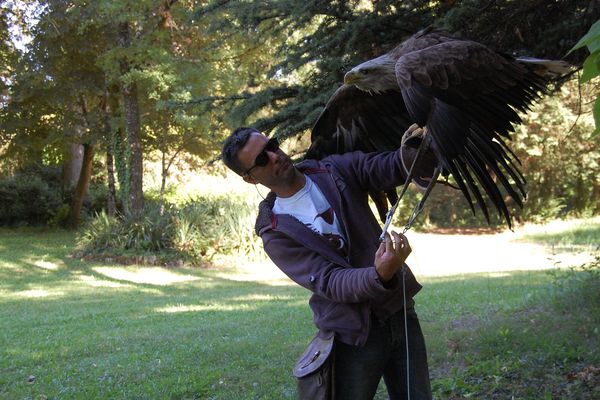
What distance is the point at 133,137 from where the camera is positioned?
17.2 metres

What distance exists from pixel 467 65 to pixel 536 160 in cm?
1999

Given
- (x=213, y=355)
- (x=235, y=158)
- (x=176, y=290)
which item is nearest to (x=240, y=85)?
(x=176, y=290)

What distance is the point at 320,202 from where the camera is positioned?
107 inches

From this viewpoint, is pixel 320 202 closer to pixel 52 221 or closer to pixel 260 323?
pixel 260 323

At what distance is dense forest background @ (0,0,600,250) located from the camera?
5.15 m

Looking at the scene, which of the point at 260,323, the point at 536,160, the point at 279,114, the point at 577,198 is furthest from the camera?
the point at 577,198

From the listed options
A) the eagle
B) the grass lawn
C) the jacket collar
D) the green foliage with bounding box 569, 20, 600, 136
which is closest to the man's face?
the jacket collar

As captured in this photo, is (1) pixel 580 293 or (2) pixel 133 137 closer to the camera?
(1) pixel 580 293

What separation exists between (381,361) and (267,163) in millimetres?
930

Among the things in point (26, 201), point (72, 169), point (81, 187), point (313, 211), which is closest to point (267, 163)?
point (313, 211)

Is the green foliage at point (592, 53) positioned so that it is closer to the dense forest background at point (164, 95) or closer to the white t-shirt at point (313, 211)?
the white t-shirt at point (313, 211)

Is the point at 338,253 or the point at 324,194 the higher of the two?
the point at 324,194

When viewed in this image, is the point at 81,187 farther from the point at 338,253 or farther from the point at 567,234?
the point at 338,253

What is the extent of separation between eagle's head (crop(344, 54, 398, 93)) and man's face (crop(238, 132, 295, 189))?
2.29 ft
